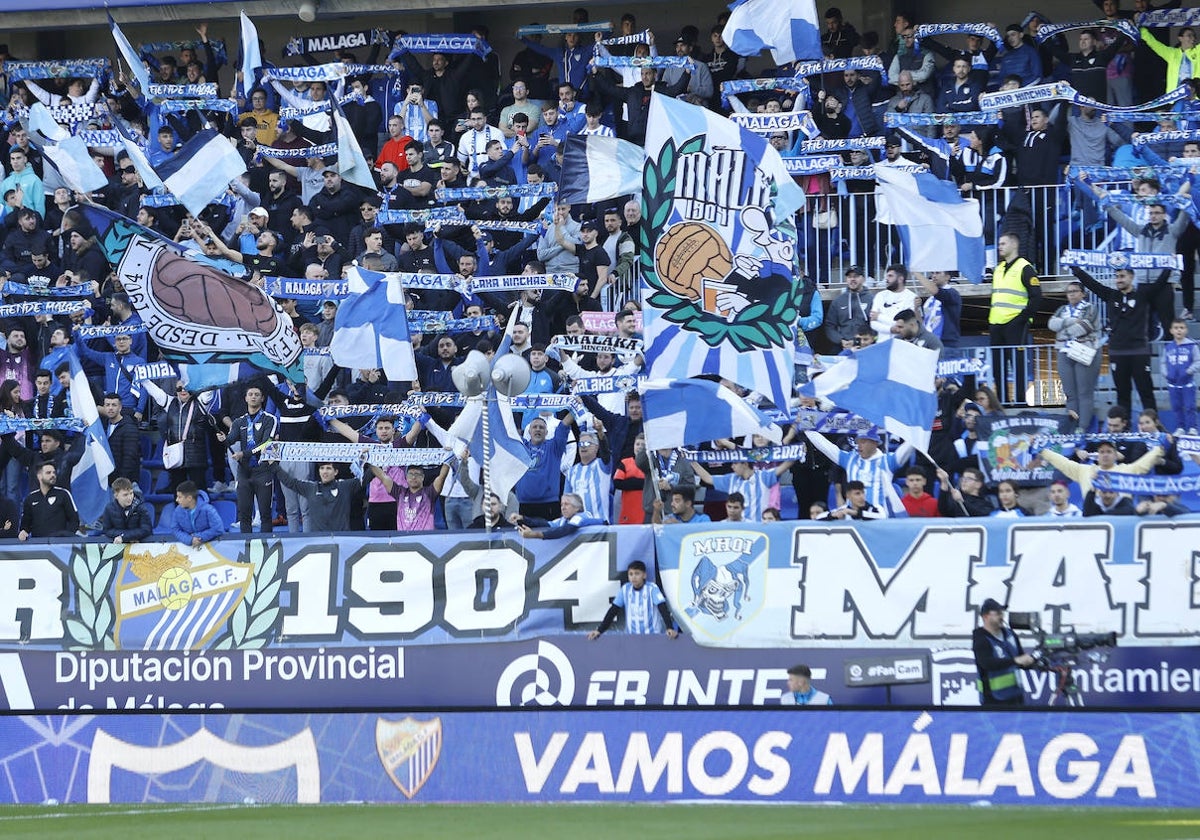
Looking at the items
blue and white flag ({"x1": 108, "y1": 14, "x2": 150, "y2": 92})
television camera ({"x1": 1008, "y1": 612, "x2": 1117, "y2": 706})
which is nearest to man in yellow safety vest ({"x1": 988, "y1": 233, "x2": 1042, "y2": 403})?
television camera ({"x1": 1008, "y1": 612, "x2": 1117, "y2": 706})

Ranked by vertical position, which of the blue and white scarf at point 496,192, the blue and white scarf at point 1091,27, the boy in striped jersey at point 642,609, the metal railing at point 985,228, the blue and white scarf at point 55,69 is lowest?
the boy in striped jersey at point 642,609

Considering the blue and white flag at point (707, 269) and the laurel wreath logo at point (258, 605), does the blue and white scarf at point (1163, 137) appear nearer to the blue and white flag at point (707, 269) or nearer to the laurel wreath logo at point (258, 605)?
the blue and white flag at point (707, 269)

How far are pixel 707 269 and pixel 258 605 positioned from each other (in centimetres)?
520

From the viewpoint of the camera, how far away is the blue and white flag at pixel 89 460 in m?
19.5

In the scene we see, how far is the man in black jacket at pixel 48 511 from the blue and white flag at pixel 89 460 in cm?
84

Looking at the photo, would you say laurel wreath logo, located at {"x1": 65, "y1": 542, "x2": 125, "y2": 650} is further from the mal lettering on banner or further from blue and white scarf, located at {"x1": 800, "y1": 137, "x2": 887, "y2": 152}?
blue and white scarf, located at {"x1": 800, "y1": 137, "x2": 887, "y2": 152}

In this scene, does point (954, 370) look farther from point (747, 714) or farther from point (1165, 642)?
point (747, 714)

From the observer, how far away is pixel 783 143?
2006 cm

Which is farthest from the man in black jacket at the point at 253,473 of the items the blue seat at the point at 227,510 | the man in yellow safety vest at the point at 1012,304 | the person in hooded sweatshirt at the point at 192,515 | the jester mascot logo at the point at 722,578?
the man in yellow safety vest at the point at 1012,304

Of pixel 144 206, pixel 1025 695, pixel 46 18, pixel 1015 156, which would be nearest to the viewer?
pixel 1025 695

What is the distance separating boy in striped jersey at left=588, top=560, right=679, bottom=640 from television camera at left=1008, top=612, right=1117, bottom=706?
9.91 feet

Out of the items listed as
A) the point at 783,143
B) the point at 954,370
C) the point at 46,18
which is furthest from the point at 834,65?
the point at 46,18

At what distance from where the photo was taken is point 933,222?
702 inches

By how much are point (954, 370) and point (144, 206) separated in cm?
1039
